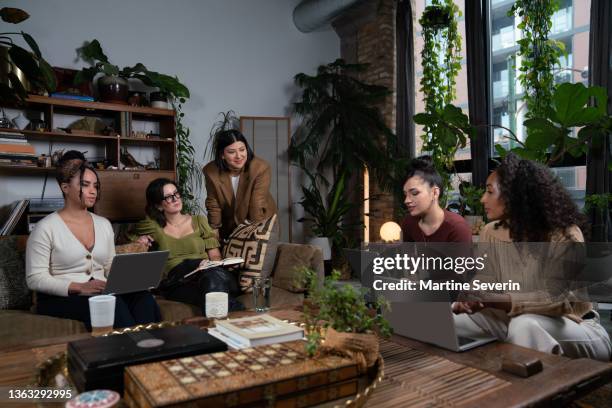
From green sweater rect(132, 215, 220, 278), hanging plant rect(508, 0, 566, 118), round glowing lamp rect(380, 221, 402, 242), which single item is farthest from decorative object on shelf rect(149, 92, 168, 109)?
hanging plant rect(508, 0, 566, 118)

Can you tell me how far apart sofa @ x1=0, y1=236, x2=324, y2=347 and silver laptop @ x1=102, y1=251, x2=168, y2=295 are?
0.29 metres

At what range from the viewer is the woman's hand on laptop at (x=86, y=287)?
89.2 inches

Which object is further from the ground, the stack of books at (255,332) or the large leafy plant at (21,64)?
the large leafy plant at (21,64)

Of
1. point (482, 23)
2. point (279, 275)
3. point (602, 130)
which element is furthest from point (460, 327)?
point (482, 23)

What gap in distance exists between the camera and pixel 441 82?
4.69 metres

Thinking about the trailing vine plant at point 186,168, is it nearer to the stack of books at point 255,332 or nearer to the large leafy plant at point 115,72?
the large leafy plant at point 115,72

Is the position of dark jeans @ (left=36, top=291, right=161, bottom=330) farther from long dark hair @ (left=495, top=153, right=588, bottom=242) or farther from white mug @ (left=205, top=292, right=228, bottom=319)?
long dark hair @ (left=495, top=153, right=588, bottom=242)

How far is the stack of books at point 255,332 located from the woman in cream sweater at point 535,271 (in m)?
0.55

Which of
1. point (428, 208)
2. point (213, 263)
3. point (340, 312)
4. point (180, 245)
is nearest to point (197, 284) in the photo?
point (213, 263)

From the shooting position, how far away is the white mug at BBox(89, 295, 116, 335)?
1.52 m

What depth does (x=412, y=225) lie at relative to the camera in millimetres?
2297

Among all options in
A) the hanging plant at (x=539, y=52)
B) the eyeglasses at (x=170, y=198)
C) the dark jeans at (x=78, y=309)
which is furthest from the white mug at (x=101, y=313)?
the hanging plant at (x=539, y=52)

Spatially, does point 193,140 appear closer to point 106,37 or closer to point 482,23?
point 106,37

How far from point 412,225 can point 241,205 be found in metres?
1.45
